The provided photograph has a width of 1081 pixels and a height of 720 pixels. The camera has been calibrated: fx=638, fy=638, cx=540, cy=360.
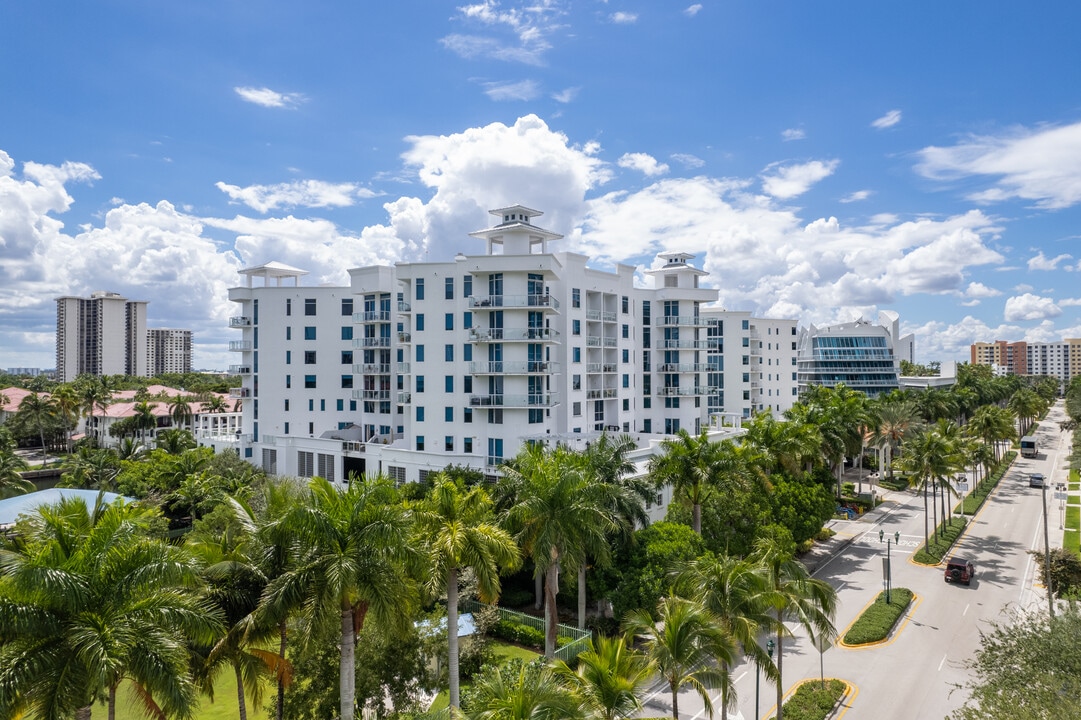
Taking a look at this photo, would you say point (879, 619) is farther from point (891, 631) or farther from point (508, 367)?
point (508, 367)

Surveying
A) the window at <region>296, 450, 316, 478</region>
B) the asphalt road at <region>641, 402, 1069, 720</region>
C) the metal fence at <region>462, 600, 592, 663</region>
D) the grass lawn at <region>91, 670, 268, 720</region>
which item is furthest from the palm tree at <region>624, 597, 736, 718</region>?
the window at <region>296, 450, 316, 478</region>

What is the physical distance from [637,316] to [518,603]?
36872mm

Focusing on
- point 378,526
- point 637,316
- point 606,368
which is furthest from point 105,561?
point 637,316

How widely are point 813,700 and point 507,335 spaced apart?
31419 mm

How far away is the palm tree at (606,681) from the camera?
15883 mm

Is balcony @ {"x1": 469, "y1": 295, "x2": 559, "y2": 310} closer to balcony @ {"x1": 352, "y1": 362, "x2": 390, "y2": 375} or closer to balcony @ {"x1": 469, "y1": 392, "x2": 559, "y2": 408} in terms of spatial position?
balcony @ {"x1": 469, "y1": 392, "x2": 559, "y2": 408}

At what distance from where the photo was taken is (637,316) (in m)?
66.9

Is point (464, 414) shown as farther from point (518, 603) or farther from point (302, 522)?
point (302, 522)

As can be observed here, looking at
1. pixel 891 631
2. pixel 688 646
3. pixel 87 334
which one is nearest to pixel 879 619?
pixel 891 631

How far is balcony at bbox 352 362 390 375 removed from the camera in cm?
6072

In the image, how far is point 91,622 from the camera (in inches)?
475

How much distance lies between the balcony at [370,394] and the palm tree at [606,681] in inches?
1852

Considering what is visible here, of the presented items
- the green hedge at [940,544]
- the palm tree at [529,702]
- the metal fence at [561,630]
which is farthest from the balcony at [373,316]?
the palm tree at [529,702]

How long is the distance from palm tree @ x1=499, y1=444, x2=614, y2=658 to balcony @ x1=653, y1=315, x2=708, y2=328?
4363 centimetres
